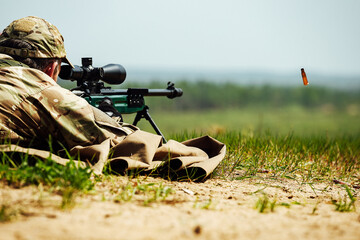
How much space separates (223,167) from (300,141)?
196 cm

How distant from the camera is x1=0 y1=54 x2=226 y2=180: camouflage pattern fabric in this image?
3426 millimetres

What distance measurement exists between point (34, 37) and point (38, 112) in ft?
2.58

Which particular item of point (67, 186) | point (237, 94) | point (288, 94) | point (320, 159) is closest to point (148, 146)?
point (67, 186)

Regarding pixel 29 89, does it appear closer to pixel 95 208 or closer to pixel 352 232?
pixel 95 208

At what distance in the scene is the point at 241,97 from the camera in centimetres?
7156

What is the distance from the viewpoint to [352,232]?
2416 millimetres

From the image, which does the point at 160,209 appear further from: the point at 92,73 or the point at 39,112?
the point at 92,73

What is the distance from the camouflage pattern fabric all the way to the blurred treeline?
149ft

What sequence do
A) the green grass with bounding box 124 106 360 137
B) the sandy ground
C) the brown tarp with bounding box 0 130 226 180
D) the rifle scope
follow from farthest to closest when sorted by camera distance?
the green grass with bounding box 124 106 360 137 → the rifle scope → the brown tarp with bounding box 0 130 226 180 → the sandy ground

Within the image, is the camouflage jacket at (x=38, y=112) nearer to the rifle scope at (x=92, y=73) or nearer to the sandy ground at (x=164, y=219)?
the sandy ground at (x=164, y=219)

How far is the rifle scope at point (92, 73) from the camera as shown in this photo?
4.66 m

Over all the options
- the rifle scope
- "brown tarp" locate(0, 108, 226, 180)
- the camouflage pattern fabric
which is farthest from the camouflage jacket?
the rifle scope

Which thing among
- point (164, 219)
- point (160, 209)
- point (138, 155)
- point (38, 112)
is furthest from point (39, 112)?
point (164, 219)

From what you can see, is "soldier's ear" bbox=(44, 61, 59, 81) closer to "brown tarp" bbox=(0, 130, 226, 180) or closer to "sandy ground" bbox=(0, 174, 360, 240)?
"brown tarp" bbox=(0, 130, 226, 180)
